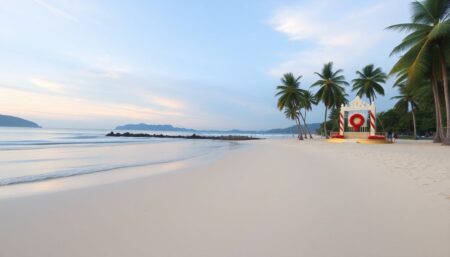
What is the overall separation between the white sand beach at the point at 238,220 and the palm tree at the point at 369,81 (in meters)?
31.6

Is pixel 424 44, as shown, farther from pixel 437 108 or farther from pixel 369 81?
pixel 369 81

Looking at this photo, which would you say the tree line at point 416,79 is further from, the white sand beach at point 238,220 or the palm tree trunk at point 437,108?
the white sand beach at point 238,220

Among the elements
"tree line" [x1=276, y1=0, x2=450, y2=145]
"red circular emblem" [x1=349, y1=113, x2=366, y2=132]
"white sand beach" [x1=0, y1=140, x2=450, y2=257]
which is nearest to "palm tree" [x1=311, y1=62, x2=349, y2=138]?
"tree line" [x1=276, y1=0, x2=450, y2=145]

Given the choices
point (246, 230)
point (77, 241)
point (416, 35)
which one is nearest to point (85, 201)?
point (77, 241)

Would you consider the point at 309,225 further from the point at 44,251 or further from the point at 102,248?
the point at 44,251

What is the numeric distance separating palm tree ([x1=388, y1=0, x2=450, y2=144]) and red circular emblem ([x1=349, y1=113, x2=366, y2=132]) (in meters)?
6.49

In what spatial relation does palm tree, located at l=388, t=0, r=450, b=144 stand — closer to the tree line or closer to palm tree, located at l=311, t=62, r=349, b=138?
the tree line

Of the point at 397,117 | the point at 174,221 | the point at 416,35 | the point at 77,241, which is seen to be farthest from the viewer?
the point at 397,117

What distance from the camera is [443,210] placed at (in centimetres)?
352

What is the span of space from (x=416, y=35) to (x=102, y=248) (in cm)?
2247

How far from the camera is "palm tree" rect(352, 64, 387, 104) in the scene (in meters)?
33.2

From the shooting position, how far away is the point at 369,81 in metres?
33.3

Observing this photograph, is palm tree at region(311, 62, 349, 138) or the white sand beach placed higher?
palm tree at region(311, 62, 349, 138)

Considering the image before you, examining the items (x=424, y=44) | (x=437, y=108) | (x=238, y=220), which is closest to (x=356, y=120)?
(x=437, y=108)
